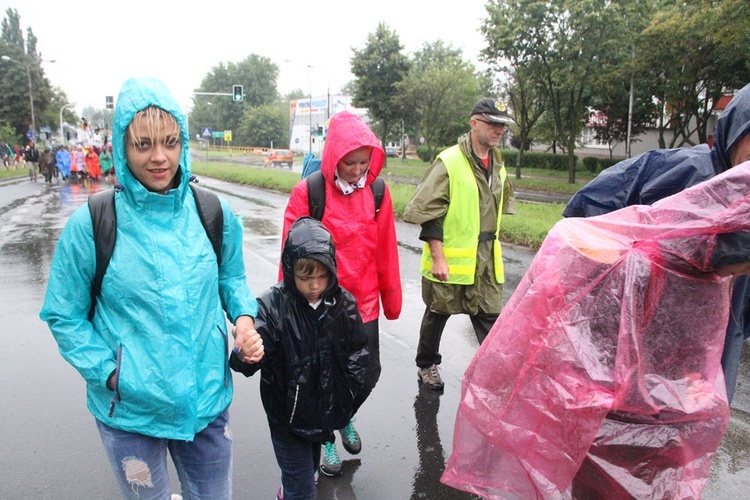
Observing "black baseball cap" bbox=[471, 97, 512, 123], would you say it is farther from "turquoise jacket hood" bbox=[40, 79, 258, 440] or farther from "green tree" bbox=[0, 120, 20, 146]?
"green tree" bbox=[0, 120, 20, 146]

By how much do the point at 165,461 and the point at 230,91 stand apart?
358 feet

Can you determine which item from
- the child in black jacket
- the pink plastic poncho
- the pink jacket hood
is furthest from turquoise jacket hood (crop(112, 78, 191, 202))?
the pink plastic poncho

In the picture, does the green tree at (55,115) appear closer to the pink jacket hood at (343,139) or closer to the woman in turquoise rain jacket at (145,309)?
the pink jacket hood at (343,139)

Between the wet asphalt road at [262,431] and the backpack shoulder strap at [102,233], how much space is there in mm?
1601

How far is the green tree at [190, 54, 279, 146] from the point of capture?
9806 centimetres

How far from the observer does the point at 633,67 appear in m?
20.3

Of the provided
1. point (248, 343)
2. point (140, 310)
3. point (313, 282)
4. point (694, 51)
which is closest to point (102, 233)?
point (140, 310)

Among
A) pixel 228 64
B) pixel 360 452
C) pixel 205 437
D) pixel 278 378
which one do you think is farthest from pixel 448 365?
pixel 228 64

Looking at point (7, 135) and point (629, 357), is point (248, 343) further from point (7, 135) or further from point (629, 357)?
point (7, 135)

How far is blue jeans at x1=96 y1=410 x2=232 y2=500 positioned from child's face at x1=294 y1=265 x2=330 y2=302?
22.2 inches

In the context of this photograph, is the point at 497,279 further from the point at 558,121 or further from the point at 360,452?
the point at 558,121

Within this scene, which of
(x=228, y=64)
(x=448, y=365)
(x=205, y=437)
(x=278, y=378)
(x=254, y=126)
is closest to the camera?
(x=205, y=437)

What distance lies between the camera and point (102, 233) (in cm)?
185

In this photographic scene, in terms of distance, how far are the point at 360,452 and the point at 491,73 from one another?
2449 centimetres
